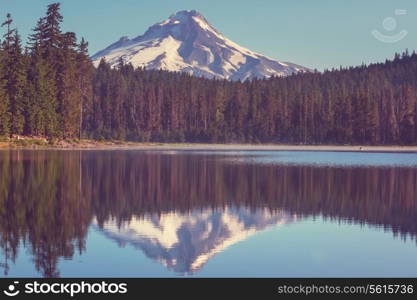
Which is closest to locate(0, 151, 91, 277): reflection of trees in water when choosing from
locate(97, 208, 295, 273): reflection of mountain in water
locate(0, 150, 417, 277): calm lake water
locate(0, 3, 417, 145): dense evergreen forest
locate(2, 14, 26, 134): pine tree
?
locate(0, 150, 417, 277): calm lake water

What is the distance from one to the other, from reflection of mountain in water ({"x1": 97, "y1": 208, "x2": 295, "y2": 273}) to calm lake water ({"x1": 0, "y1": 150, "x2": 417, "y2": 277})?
40 millimetres

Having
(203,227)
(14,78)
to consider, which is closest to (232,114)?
(14,78)

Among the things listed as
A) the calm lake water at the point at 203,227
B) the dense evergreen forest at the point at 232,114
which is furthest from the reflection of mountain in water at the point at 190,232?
the dense evergreen forest at the point at 232,114

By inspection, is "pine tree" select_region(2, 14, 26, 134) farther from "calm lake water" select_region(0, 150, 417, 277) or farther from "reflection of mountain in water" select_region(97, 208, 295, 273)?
"reflection of mountain in water" select_region(97, 208, 295, 273)

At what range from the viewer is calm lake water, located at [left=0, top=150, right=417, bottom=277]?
55.1 feet

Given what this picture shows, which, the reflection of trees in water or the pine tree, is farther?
the pine tree

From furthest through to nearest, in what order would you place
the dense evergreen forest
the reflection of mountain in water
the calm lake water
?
the dense evergreen forest < the reflection of mountain in water < the calm lake water

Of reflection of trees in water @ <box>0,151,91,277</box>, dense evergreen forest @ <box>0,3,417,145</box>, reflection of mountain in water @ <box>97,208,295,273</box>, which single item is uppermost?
dense evergreen forest @ <box>0,3,417,145</box>

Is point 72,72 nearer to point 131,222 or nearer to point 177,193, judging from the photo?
point 177,193

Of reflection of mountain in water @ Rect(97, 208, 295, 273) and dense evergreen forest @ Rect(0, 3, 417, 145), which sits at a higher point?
dense evergreen forest @ Rect(0, 3, 417, 145)

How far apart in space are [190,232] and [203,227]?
1249 millimetres

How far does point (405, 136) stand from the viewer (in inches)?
5827

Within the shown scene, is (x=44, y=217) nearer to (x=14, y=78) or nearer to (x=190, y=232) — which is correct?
(x=190, y=232)

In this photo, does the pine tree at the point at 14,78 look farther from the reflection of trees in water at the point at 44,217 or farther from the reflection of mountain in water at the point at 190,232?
the reflection of mountain in water at the point at 190,232
